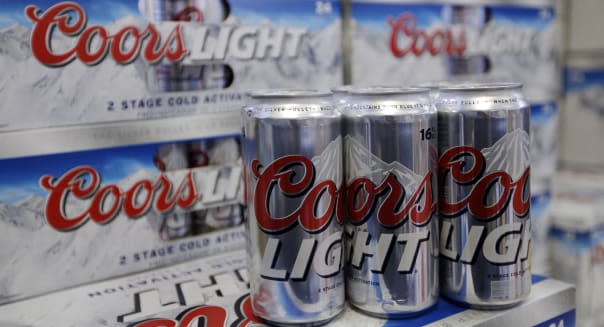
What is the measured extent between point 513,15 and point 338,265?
3.23 ft

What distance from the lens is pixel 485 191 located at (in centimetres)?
73

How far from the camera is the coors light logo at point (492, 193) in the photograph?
723 mm

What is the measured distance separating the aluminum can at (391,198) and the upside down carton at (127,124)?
36cm

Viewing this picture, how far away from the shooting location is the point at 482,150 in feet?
2.36

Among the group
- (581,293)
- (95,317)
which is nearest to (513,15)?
(581,293)

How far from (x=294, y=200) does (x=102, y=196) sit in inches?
15.3

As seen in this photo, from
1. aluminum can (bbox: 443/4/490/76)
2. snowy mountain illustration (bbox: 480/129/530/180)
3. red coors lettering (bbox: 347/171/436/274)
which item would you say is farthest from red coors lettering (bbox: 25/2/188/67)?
aluminum can (bbox: 443/4/490/76)

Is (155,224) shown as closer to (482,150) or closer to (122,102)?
(122,102)

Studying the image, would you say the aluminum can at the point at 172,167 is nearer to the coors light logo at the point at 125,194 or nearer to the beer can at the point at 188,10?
the coors light logo at the point at 125,194

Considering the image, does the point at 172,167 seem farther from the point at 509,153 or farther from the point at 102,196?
the point at 509,153

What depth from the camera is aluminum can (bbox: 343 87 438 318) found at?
2.25 ft

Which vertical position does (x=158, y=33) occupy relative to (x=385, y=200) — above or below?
above

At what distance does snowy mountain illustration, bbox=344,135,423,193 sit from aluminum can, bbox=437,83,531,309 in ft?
0.25

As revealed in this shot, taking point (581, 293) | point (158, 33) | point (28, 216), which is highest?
point (158, 33)
